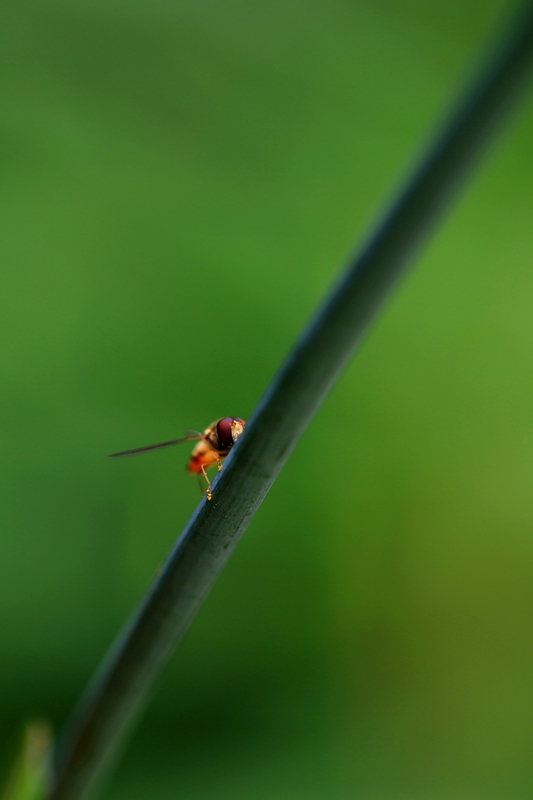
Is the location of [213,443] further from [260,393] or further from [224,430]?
[260,393]

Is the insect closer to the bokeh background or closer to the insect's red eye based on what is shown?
the insect's red eye

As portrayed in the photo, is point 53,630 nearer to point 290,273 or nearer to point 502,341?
point 290,273

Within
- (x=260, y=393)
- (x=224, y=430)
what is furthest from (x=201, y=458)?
(x=260, y=393)

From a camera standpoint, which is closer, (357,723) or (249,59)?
(357,723)

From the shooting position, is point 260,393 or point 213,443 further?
point 260,393

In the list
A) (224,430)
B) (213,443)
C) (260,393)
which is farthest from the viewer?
(260,393)

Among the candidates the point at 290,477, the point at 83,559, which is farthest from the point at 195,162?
the point at 83,559
